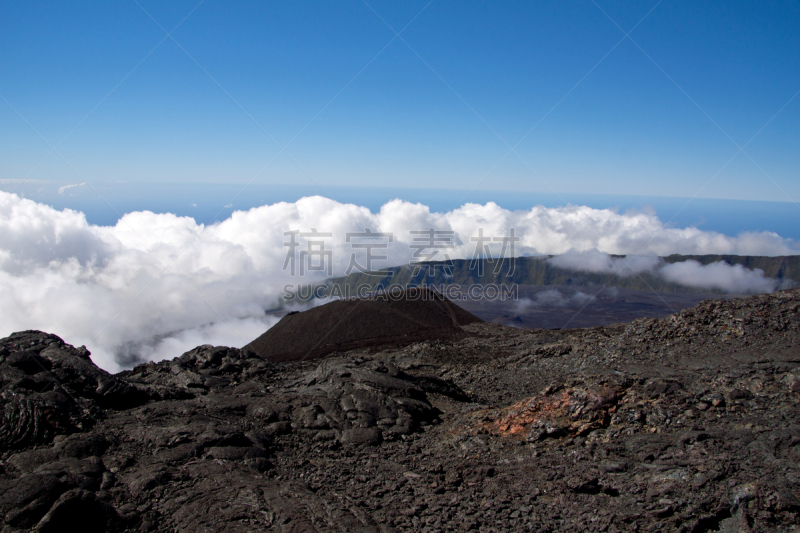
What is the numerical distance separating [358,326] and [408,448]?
21.0 metres

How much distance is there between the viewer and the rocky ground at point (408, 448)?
5773mm

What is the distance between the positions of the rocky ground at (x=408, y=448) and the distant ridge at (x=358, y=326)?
1354 centimetres

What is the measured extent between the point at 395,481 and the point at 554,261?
5249 inches

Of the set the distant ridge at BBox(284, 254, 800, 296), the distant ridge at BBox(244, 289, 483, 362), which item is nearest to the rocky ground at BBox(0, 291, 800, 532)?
the distant ridge at BBox(244, 289, 483, 362)

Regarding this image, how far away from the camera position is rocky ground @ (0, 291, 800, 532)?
577cm

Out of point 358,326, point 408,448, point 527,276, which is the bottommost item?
point 527,276

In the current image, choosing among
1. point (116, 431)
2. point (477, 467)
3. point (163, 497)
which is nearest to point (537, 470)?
point (477, 467)

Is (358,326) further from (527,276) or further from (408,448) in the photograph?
(527,276)

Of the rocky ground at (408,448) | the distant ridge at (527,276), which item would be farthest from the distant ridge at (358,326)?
the distant ridge at (527,276)

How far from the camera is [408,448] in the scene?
9273 mm

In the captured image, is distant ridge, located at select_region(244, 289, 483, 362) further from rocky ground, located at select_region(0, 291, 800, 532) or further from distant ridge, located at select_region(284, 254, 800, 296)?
distant ridge, located at select_region(284, 254, 800, 296)

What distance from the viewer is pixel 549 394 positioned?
9.75 m

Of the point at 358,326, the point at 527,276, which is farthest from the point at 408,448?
the point at 527,276

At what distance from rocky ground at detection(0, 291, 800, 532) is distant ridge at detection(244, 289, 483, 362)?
533 inches
